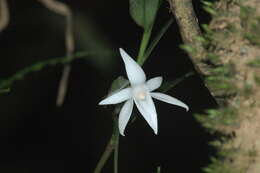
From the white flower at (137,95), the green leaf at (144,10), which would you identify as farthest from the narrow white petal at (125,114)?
the green leaf at (144,10)

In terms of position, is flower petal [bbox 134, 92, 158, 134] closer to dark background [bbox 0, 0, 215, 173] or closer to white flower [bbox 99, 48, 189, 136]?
white flower [bbox 99, 48, 189, 136]

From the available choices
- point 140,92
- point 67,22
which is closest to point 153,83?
point 140,92

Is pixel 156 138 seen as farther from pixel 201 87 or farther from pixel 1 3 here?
pixel 1 3

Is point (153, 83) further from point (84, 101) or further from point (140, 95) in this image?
point (84, 101)

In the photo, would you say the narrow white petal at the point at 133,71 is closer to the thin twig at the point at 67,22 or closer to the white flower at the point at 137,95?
the white flower at the point at 137,95

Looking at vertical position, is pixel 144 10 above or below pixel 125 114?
above
